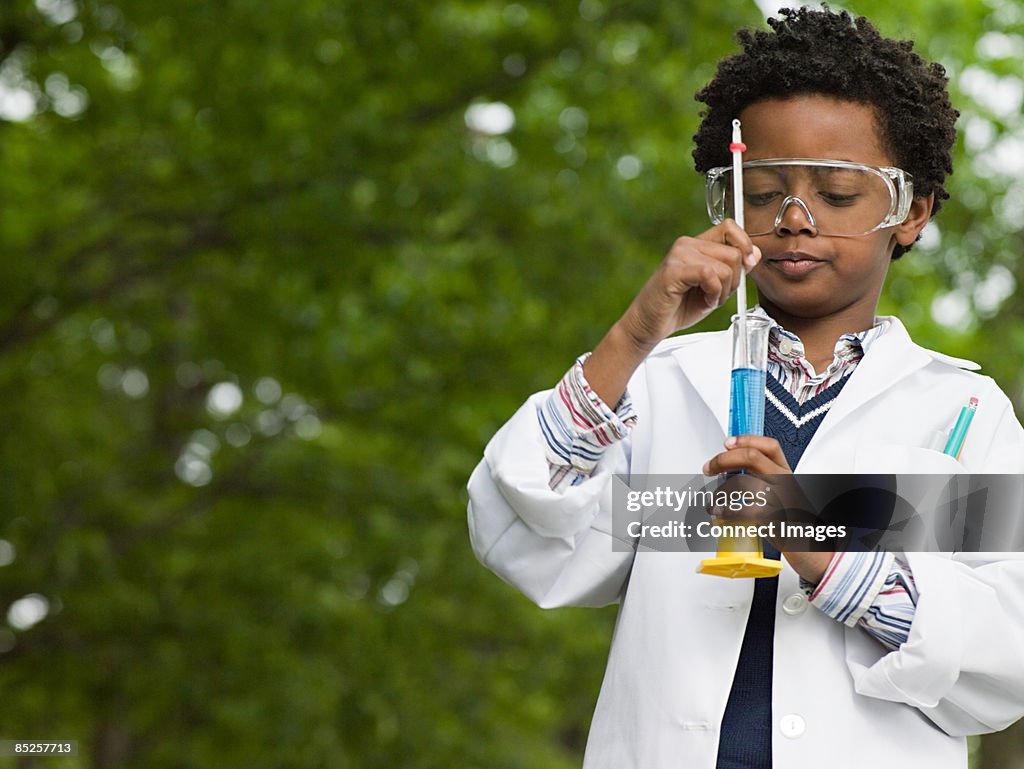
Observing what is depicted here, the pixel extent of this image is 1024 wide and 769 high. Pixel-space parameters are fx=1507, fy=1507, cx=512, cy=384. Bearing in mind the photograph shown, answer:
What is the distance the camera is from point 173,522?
384 inches

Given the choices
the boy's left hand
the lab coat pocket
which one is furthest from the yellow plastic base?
the lab coat pocket

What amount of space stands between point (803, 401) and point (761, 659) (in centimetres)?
44

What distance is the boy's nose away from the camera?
2.34 metres

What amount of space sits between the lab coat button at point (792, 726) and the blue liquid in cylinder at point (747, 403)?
0.41 metres

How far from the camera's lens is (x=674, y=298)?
224cm

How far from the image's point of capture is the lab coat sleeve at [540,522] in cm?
229

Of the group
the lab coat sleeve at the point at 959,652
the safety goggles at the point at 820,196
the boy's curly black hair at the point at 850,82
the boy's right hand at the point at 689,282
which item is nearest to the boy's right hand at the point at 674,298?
→ the boy's right hand at the point at 689,282

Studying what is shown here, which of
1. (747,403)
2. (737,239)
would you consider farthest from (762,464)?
(737,239)

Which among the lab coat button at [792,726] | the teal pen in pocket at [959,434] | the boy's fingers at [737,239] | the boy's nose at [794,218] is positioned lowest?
the lab coat button at [792,726]

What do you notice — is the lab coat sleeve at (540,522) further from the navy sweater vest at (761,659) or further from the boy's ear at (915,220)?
the boy's ear at (915,220)

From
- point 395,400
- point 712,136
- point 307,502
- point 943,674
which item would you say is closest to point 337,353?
point 395,400

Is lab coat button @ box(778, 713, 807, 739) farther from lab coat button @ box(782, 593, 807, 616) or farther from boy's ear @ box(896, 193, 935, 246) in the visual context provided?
boy's ear @ box(896, 193, 935, 246)

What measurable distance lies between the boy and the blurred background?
491 cm

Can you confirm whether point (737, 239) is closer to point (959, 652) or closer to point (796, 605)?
point (796, 605)
